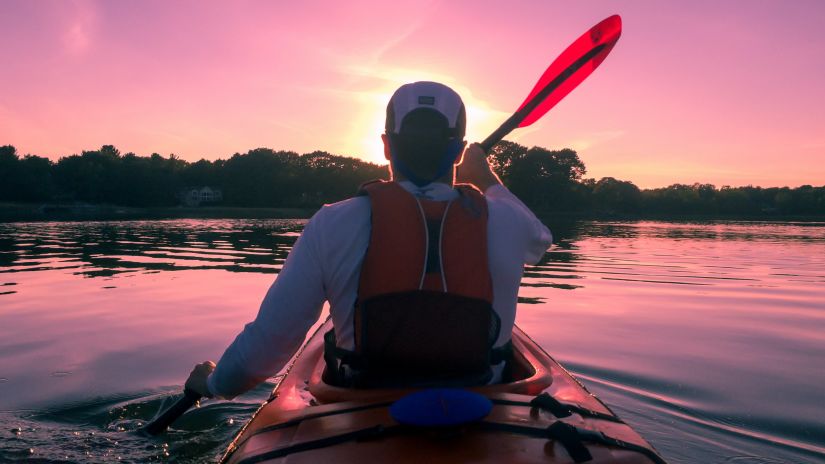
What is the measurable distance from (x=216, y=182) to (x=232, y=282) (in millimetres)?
83415

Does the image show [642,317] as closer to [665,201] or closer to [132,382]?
[132,382]

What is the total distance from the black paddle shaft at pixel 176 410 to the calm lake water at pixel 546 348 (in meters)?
0.32

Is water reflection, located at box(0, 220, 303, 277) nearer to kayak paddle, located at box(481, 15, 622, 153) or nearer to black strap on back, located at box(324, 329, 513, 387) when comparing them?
kayak paddle, located at box(481, 15, 622, 153)

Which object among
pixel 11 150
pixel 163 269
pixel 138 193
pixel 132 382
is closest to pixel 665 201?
pixel 138 193

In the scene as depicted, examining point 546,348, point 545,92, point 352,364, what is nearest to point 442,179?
Result: point 352,364

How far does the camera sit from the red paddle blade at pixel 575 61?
434 cm

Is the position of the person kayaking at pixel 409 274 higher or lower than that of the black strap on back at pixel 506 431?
higher

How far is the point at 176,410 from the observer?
307 cm

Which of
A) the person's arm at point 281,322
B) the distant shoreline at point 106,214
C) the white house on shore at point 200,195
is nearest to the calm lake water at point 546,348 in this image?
the person's arm at point 281,322

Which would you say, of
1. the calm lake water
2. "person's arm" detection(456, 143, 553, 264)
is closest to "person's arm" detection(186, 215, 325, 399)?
"person's arm" detection(456, 143, 553, 264)

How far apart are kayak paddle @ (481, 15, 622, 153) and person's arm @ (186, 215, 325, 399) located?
102 inches

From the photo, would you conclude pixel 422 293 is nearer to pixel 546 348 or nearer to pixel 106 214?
pixel 546 348

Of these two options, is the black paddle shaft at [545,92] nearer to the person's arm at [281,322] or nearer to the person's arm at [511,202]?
the person's arm at [511,202]

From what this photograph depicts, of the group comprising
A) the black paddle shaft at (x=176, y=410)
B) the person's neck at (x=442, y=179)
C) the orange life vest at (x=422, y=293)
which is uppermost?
the person's neck at (x=442, y=179)
